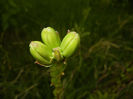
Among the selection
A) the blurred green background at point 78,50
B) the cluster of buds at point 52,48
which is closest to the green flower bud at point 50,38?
the cluster of buds at point 52,48

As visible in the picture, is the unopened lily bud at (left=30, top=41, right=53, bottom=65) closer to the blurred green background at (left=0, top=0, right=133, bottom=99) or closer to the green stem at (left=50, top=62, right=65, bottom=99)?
the green stem at (left=50, top=62, right=65, bottom=99)

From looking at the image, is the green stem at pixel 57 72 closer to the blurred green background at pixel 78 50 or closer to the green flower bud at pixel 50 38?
the green flower bud at pixel 50 38

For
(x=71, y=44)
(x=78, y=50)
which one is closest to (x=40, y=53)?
(x=71, y=44)

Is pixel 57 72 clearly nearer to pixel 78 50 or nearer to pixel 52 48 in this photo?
pixel 52 48

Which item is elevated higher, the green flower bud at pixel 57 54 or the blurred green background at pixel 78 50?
the blurred green background at pixel 78 50

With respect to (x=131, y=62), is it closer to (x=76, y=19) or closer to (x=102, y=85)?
(x=102, y=85)

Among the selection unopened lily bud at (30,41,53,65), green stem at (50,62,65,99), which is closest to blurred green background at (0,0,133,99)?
green stem at (50,62,65,99)
